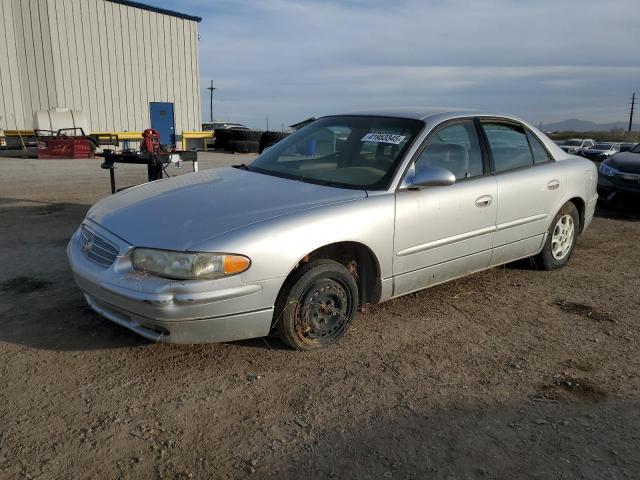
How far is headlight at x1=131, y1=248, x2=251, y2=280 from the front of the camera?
284 cm

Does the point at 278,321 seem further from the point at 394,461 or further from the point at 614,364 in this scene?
the point at 614,364

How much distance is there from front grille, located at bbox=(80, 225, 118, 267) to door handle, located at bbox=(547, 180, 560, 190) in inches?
143

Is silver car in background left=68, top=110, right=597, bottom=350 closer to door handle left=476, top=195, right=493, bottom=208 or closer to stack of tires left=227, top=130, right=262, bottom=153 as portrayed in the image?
door handle left=476, top=195, right=493, bottom=208

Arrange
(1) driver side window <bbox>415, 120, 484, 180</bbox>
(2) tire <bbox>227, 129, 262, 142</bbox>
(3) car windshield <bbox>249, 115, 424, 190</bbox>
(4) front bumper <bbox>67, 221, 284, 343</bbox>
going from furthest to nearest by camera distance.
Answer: (2) tire <bbox>227, 129, 262, 142</bbox> → (1) driver side window <bbox>415, 120, 484, 180</bbox> → (3) car windshield <bbox>249, 115, 424, 190</bbox> → (4) front bumper <bbox>67, 221, 284, 343</bbox>

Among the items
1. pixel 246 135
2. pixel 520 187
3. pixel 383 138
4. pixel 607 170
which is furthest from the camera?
pixel 246 135

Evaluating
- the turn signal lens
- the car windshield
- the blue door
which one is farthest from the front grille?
the blue door

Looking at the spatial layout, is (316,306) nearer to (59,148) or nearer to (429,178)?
(429,178)

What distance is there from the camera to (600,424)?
266 cm

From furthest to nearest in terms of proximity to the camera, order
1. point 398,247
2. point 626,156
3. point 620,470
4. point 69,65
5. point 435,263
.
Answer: point 69,65 → point 626,156 → point 435,263 → point 398,247 → point 620,470

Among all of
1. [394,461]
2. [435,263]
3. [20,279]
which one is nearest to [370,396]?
[394,461]

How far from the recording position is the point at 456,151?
4.14 m

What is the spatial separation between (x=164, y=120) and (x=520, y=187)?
2236 centimetres

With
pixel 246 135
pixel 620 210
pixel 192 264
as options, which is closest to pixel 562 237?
pixel 192 264

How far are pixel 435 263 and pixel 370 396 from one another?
1.33 metres
